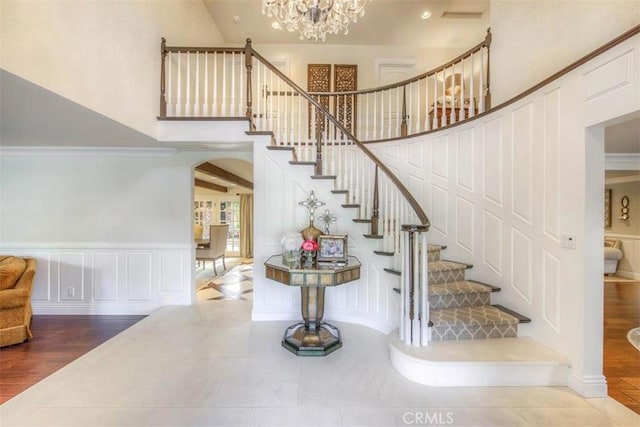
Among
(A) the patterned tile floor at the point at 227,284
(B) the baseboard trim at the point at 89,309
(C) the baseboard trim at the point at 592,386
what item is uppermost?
(C) the baseboard trim at the point at 592,386

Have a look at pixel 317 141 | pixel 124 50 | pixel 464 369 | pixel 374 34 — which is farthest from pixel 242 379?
pixel 374 34

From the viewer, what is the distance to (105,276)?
4.07 meters

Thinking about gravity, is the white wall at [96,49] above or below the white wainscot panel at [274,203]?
above

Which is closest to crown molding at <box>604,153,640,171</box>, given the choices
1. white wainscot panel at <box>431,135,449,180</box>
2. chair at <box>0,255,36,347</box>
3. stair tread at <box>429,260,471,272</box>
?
white wainscot panel at <box>431,135,449,180</box>

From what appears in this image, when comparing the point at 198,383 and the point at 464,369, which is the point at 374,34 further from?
the point at 198,383

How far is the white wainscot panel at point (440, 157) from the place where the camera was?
3622 millimetres

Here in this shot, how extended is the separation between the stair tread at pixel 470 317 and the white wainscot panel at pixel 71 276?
4866 millimetres

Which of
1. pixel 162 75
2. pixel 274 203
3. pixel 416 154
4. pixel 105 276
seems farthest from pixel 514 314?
pixel 105 276

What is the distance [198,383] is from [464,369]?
219 centimetres

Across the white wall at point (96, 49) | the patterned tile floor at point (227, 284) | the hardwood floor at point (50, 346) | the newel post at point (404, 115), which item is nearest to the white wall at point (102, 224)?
the hardwood floor at point (50, 346)

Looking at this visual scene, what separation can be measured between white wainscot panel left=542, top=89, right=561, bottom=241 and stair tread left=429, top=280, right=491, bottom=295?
0.88 m

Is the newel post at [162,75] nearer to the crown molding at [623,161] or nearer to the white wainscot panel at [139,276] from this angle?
the white wainscot panel at [139,276]

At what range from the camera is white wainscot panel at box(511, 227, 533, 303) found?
2.64 metres

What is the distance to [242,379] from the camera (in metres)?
2.29
